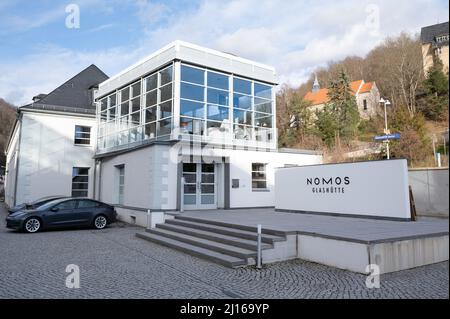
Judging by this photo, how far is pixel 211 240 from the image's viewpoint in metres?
9.67

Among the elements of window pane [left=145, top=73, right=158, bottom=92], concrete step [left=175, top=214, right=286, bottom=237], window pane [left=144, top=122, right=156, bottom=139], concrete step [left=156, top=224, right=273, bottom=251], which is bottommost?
concrete step [left=156, top=224, right=273, bottom=251]

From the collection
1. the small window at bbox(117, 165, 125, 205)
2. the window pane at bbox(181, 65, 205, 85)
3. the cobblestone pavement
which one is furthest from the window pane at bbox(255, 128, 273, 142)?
the cobblestone pavement

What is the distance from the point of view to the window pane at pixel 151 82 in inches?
667

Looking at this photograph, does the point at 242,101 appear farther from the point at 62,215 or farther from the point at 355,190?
the point at 62,215

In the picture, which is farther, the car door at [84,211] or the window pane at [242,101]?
the window pane at [242,101]

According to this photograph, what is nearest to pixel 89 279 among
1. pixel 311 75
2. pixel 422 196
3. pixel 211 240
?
pixel 211 240

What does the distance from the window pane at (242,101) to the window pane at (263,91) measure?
0.82 m

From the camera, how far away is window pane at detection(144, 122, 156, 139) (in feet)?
54.4

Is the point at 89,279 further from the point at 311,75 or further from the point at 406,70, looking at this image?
the point at 311,75

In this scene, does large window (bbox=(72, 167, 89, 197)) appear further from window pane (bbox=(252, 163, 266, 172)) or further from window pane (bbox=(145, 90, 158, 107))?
window pane (bbox=(252, 163, 266, 172))

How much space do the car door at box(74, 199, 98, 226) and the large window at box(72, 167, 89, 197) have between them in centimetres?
841

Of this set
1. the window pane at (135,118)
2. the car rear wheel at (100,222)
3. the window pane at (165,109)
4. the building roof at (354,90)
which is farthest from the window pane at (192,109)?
the building roof at (354,90)

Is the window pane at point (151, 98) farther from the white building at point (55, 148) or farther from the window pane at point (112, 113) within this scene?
the white building at point (55, 148)
